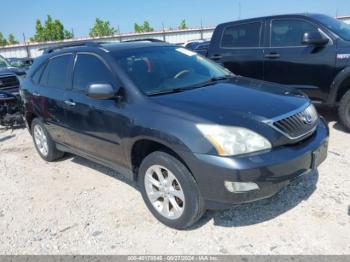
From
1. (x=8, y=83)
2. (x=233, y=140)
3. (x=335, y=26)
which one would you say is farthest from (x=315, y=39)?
(x=8, y=83)

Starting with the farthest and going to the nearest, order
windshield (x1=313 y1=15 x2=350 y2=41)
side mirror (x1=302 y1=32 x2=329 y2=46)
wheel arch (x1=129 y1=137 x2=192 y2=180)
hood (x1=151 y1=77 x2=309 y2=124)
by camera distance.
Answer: windshield (x1=313 y1=15 x2=350 y2=41), side mirror (x1=302 y1=32 x2=329 y2=46), wheel arch (x1=129 y1=137 x2=192 y2=180), hood (x1=151 y1=77 x2=309 y2=124)

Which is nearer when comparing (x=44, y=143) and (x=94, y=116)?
(x=94, y=116)

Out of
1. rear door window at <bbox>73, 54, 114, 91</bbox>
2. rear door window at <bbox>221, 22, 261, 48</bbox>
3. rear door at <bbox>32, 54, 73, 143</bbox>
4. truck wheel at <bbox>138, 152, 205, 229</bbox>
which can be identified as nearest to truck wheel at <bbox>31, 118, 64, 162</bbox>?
rear door at <bbox>32, 54, 73, 143</bbox>

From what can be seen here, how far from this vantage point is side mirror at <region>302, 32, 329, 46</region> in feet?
18.4

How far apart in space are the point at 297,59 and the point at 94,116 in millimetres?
3664

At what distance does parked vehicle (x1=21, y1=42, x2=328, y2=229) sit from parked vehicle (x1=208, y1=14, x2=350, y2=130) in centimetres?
206

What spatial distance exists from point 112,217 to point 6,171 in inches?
98.3

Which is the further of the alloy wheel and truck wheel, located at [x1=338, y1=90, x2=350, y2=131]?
truck wheel, located at [x1=338, y1=90, x2=350, y2=131]

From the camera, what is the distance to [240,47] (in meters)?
6.75

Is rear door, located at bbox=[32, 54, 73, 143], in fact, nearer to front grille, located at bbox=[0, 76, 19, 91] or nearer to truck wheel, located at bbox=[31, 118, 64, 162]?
truck wheel, located at bbox=[31, 118, 64, 162]

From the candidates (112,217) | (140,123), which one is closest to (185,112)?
(140,123)

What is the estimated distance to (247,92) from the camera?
142 inches

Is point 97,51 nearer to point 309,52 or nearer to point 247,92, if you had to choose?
point 247,92

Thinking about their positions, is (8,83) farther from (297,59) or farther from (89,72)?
(297,59)
